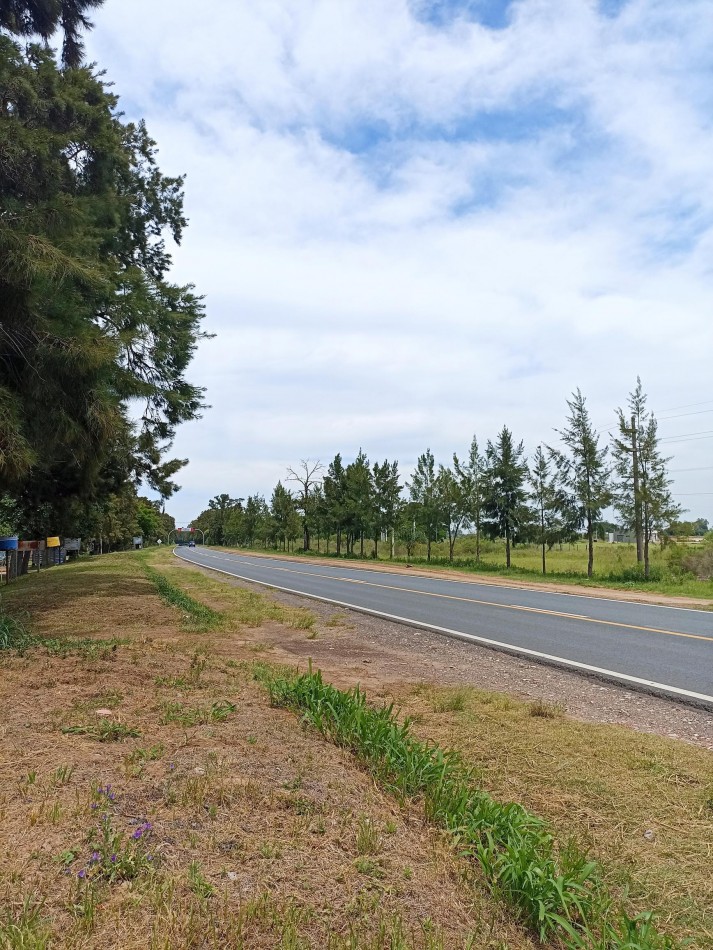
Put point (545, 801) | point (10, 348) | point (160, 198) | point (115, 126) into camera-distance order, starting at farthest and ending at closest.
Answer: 1. point (160, 198)
2. point (115, 126)
3. point (10, 348)
4. point (545, 801)

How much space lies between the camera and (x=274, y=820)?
121 inches

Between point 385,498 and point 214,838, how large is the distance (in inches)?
1723

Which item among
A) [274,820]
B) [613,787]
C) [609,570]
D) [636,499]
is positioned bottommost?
[613,787]

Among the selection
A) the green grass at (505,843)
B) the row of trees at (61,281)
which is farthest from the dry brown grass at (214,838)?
the row of trees at (61,281)

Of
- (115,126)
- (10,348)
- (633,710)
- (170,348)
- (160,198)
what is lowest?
(633,710)

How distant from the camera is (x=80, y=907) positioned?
229 centimetres

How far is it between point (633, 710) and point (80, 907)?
5.37 meters

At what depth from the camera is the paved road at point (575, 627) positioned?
775cm

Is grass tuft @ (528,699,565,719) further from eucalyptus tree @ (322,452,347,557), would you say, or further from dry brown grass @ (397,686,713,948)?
eucalyptus tree @ (322,452,347,557)

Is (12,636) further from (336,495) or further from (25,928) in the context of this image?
(336,495)

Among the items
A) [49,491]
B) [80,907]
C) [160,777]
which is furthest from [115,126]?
[80,907]

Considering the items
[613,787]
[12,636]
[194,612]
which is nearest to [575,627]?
[194,612]

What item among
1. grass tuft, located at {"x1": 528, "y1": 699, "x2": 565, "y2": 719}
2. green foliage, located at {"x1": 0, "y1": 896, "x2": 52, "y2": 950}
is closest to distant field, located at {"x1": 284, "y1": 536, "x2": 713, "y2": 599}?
grass tuft, located at {"x1": 528, "y1": 699, "x2": 565, "y2": 719}

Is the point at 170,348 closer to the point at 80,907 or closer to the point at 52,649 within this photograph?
the point at 52,649
